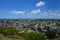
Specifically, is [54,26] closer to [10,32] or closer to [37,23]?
[37,23]

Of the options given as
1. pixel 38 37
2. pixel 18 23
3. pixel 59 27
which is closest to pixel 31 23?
pixel 18 23

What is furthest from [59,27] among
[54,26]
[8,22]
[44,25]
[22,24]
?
[8,22]

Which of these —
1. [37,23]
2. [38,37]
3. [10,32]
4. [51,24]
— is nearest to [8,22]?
[37,23]

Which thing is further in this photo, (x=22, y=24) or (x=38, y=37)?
(x=22, y=24)

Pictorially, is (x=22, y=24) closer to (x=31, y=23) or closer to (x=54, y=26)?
(x=31, y=23)

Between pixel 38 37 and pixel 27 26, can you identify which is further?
pixel 27 26

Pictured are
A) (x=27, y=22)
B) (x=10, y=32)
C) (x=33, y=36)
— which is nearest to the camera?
(x=33, y=36)

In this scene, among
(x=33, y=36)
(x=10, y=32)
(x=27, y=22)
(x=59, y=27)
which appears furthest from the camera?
(x=27, y=22)

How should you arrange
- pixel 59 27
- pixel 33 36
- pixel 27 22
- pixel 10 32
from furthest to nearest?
1. pixel 27 22
2. pixel 59 27
3. pixel 10 32
4. pixel 33 36

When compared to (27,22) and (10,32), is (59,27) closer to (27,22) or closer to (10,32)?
(27,22)
